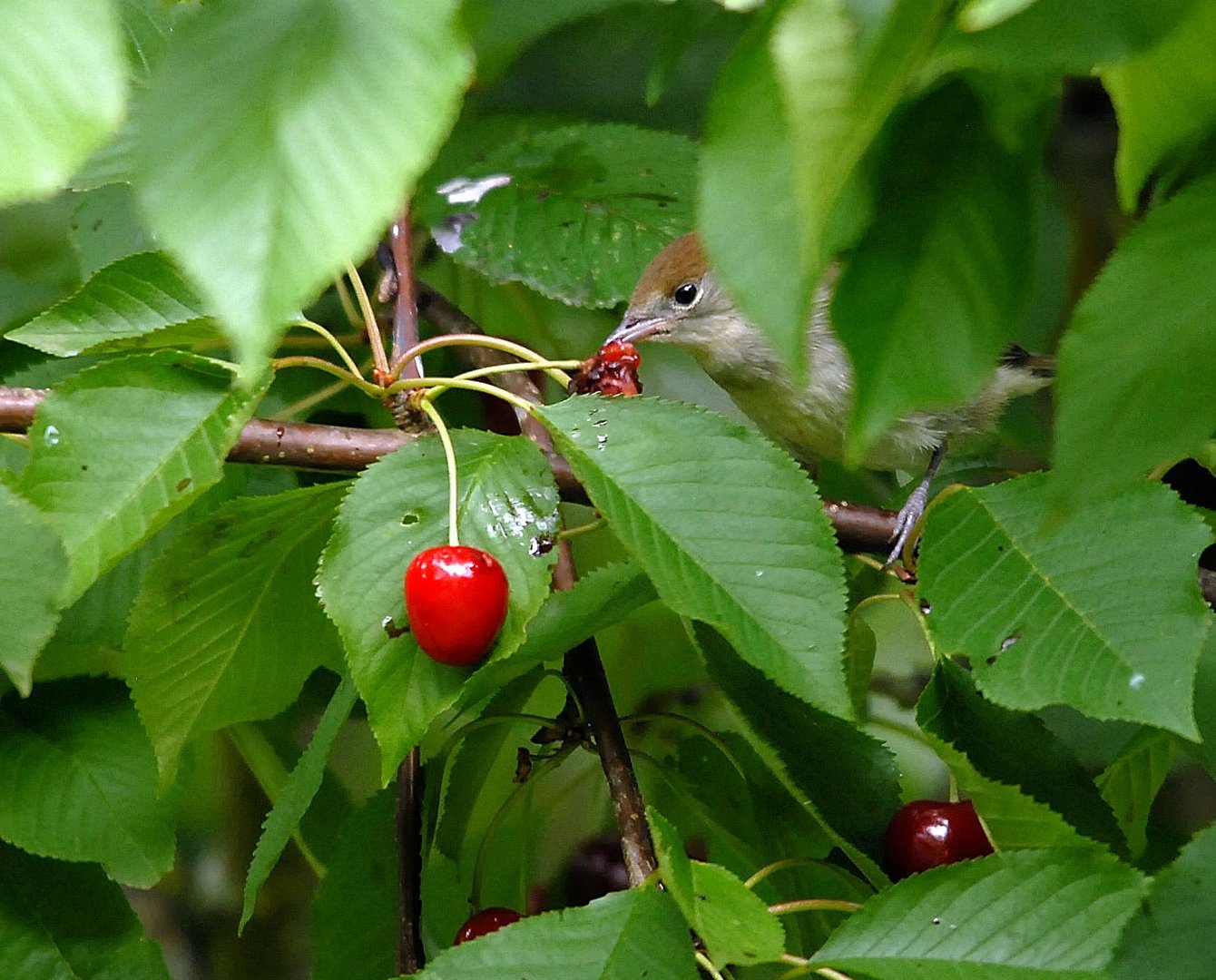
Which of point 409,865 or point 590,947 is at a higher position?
point 590,947

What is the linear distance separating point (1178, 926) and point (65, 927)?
1078 mm

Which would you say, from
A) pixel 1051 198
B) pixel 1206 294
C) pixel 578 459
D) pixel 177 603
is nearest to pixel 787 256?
pixel 1206 294

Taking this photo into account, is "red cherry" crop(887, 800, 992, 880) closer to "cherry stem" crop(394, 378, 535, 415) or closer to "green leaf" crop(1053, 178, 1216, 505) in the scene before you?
"cherry stem" crop(394, 378, 535, 415)

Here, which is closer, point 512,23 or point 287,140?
point 287,140

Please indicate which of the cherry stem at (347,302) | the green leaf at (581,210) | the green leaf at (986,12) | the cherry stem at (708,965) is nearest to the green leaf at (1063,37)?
the green leaf at (986,12)

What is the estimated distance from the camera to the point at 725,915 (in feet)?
3.05

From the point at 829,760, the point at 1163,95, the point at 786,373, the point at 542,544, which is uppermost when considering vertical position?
the point at 1163,95

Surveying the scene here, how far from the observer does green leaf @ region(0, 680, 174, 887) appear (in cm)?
134

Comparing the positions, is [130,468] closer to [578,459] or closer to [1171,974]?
[578,459]

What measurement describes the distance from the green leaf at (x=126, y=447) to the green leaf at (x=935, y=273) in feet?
2.15

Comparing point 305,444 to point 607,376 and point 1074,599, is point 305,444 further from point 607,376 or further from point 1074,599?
point 1074,599

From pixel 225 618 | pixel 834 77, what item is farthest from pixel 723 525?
pixel 834 77

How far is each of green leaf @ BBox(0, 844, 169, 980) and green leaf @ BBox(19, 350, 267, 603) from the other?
0.56 metres

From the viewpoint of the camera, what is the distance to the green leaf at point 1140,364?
1.73 feet
